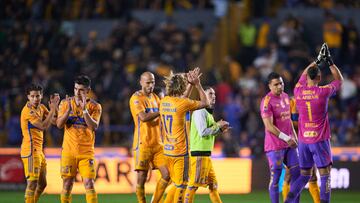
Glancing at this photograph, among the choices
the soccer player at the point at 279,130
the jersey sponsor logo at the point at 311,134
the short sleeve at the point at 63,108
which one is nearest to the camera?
the short sleeve at the point at 63,108

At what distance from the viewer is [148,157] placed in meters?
15.2

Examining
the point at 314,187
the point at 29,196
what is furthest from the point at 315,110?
the point at 29,196

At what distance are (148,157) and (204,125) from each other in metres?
1.09

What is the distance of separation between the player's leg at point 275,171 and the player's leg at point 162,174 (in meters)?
1.80

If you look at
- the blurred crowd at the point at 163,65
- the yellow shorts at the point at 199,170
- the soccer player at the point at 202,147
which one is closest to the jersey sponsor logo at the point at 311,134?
the soccer player at the point at 202,147

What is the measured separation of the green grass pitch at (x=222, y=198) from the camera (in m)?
18.6

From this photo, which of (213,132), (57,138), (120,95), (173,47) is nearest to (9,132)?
(57,138)

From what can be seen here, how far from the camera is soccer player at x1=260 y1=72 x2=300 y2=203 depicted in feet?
50.0

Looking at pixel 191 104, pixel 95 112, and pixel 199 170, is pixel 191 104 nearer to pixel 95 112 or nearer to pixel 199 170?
pixel 199 170

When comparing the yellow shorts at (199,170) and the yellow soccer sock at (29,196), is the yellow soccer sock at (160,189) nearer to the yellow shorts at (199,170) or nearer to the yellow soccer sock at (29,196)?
the yellow shorts at (199,170)

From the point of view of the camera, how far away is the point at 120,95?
25.3 metres

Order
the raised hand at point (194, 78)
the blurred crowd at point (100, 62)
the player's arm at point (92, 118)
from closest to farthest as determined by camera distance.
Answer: the raised hand at point (194, 78), the player's arm at point (92, 118), the blurred crowd at point (100, 62)

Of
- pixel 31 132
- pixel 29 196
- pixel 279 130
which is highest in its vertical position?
pixel 279 130

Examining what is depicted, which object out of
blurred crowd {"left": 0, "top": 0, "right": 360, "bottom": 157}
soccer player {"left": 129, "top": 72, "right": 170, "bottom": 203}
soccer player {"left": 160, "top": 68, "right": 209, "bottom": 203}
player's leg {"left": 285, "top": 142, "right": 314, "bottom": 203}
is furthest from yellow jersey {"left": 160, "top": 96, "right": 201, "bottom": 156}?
blurred crowd {"left": 0, "top": 0, "right": 360, "bottom": 157}
